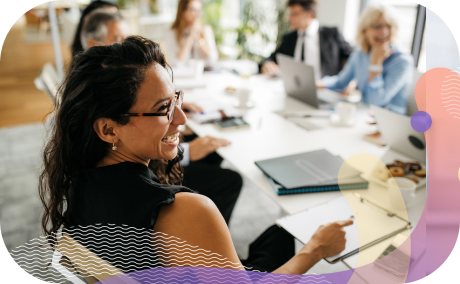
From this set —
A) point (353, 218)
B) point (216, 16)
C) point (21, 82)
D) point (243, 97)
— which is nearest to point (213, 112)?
point (243, 97)

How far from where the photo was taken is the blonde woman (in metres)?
2.16

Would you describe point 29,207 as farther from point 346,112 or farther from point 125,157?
point 346,112

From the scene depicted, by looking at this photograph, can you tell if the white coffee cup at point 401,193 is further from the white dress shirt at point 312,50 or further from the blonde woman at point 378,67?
the white dress shirt at point 312,50

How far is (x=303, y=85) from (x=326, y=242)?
1333 mm

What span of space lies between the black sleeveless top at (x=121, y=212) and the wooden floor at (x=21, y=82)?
1.91 m

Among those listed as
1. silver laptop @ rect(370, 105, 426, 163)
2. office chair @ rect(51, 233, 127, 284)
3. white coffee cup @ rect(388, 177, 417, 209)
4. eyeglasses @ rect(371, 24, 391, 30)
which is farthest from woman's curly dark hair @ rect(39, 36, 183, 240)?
eyeglasses @ rect(371, 24, 391, 30)

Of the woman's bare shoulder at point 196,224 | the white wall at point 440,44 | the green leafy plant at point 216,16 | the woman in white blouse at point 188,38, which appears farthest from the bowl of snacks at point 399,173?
the green leafy plant at point 216,16

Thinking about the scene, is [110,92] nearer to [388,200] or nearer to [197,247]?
[197,247]

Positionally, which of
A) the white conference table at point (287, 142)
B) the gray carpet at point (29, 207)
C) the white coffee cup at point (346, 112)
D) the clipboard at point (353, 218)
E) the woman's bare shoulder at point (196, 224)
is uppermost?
the woman's bare shoulder at point (196, 224)

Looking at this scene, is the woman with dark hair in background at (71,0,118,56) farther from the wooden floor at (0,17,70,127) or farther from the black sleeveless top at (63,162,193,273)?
the black sleeveless top at (63,162,193,273)

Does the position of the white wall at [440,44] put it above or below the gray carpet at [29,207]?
above

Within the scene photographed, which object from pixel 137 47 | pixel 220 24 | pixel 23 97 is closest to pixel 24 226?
pixel 137 47

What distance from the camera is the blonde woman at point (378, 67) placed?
2.16m

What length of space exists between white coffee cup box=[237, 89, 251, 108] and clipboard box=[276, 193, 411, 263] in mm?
1064
